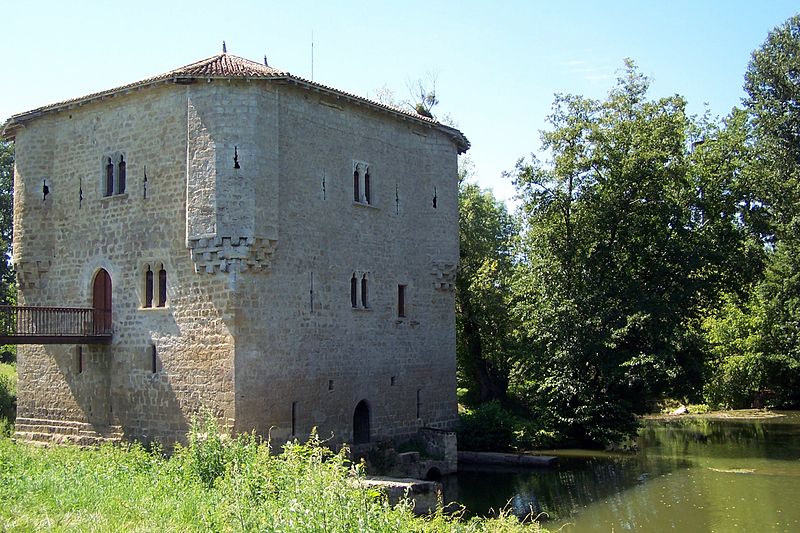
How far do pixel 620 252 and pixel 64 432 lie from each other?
59.8ft

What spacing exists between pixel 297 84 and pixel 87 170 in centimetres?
672

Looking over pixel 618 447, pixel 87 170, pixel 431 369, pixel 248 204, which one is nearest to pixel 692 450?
pixel 618 447

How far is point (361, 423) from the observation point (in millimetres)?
23969

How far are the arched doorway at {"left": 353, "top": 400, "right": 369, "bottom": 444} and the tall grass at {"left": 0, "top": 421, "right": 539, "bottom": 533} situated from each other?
263 inches

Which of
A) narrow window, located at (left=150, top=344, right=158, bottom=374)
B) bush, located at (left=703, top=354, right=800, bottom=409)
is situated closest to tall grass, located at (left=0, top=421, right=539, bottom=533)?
narrow window, located at (left=150, top=344, right=158, bottom=374)

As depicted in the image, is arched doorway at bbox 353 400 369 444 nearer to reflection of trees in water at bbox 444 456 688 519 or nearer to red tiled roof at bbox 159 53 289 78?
reflection of trees in water at bbox 444 456 688 519

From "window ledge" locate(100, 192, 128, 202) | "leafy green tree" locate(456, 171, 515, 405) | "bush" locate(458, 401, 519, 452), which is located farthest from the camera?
"leafy green tree" locate(456, 171, 515, 405)

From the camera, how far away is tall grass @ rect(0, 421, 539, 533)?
1090 cm

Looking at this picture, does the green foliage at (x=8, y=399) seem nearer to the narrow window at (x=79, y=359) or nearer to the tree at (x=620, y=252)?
the narrow window at (x=79, y=359)

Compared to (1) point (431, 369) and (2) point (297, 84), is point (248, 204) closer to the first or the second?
(2) point (297, 84)

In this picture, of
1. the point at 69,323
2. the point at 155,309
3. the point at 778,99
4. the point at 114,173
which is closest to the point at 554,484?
the point at 155,309

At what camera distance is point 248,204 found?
20.6 metres

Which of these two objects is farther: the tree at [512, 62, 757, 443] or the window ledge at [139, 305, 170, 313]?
the tree at [512, 62, 757, 443]

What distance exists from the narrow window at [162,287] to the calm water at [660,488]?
28.6ft
